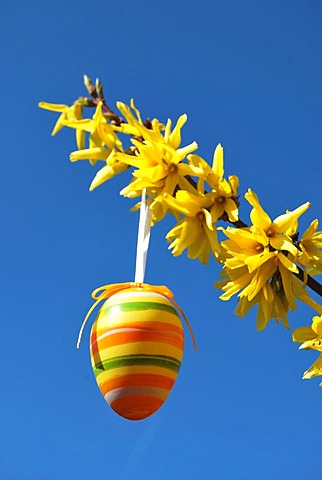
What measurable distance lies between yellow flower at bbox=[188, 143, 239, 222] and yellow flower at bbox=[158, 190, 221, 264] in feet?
0.07

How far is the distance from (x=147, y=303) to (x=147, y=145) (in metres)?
0.60

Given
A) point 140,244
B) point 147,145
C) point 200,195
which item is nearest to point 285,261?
point 200,195

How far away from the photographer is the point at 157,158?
1.18m

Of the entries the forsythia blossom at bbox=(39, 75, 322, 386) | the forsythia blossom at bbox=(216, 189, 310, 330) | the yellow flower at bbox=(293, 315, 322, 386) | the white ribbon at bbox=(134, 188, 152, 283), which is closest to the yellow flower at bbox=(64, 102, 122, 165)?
the forsythia blossom at bbox=(39, 75, 322, 386)

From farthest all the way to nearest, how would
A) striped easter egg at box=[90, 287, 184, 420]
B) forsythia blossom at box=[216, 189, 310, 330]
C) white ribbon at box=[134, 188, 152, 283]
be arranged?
striped easter egg at box=[90, 287, 184, 420] → white ribbon at box=[134, 188, 152, 283] → forsythia blossom at box=[216, 189, 310, 330]

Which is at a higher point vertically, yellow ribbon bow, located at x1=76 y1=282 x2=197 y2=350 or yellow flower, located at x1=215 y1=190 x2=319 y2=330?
yellow ribbon bow, located at x1=76 y1=282 x2=197 y2=350

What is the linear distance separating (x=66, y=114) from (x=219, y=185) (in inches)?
14.6

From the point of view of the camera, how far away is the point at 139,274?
1.68m

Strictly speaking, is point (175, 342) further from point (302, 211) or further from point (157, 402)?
point (302, 211)

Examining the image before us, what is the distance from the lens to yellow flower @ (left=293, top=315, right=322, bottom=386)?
4.07 feet

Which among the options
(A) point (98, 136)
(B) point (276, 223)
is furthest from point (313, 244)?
(A) point (98, 136)

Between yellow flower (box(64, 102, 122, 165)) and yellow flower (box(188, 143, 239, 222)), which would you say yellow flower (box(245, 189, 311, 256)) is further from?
yellow flower (box(64, 102, 122, 165))

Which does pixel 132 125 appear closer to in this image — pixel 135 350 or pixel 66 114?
pixel 66 114

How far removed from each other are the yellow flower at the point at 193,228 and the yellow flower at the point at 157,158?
0.15 ft
